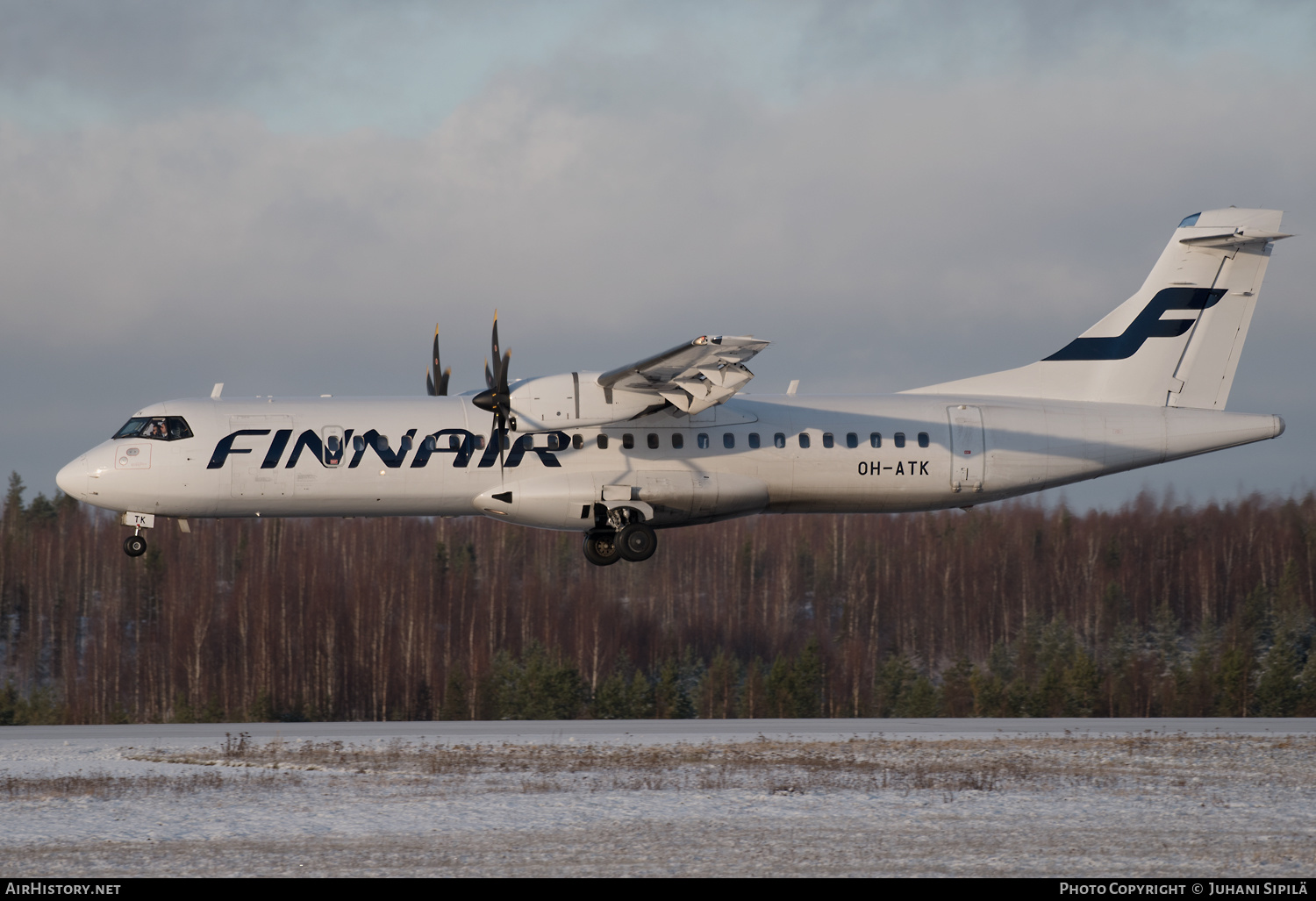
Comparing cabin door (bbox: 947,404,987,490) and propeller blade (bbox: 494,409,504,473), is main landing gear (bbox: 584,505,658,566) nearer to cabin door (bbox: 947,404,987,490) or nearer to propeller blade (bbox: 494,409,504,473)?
propeller blade (bbox: 494,409,504,473)

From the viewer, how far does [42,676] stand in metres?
66.4

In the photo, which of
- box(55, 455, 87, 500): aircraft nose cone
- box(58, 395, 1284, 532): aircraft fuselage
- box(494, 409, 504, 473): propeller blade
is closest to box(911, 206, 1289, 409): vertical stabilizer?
box(58, 395, 1284, 532): aircraft fuselage

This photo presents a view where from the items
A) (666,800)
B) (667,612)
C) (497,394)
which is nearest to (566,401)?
(497,394)

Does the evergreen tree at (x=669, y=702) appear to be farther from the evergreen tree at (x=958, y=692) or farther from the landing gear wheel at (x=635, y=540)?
the landing gear wheel at (x=635, y=540)

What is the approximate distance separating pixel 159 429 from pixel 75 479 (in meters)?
1.72

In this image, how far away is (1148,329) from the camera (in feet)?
89.4

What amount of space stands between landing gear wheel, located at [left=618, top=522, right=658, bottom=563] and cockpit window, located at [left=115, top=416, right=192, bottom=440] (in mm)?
8217

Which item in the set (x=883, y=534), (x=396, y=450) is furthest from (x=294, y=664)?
(x=396, y=450)

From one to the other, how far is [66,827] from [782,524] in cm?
6269

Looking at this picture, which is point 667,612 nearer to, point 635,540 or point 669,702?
point 669,702

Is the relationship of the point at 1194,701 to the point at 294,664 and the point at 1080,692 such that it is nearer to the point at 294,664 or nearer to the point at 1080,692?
the point at 1080,692

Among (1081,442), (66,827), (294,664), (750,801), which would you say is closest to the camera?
(66,827)

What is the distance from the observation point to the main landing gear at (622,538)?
80.6 ft
